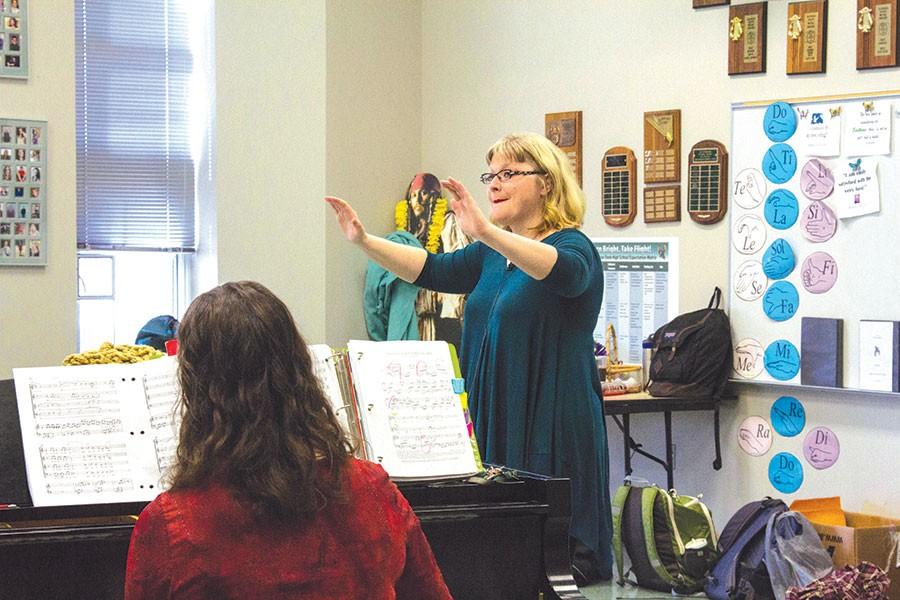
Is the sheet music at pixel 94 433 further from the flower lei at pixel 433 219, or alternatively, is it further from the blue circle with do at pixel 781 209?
the flower lei at pixel 433 219

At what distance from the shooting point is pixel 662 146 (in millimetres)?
4934

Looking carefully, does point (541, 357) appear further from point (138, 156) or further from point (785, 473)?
point (138, 156)

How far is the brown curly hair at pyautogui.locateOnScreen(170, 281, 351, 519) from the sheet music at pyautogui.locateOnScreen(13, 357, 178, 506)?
497 millimetres

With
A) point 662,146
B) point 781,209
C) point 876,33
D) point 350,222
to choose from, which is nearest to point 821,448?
point 781,209

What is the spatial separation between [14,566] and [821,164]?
11.4ft

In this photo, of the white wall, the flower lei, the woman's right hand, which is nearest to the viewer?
the woman's right hand

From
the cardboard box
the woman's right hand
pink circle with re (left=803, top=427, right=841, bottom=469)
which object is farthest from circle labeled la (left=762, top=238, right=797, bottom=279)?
the woman's right hand

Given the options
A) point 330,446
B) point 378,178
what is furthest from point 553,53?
point 330,446

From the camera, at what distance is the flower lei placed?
545 centimetres

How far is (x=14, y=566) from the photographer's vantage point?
1898 millimetres

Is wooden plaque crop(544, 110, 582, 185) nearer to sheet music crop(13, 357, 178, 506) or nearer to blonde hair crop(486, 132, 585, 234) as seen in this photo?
blonde hair crop(486, 132, 585, 234)

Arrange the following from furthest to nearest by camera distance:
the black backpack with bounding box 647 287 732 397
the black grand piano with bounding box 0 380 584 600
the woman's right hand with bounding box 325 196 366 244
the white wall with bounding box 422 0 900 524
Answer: the black backpack with bounding box 647 287 732 397 → the white wall with bounding box 422 0 900 524 → the woman's right hand with bounding box 325 196 366 244 → the black grand piano with bounding box 0 380 584 600

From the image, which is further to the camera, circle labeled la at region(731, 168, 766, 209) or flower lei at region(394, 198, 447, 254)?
flower lei at region(394, 198, 447, 254)

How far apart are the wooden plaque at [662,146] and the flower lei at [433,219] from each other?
3.28ft
